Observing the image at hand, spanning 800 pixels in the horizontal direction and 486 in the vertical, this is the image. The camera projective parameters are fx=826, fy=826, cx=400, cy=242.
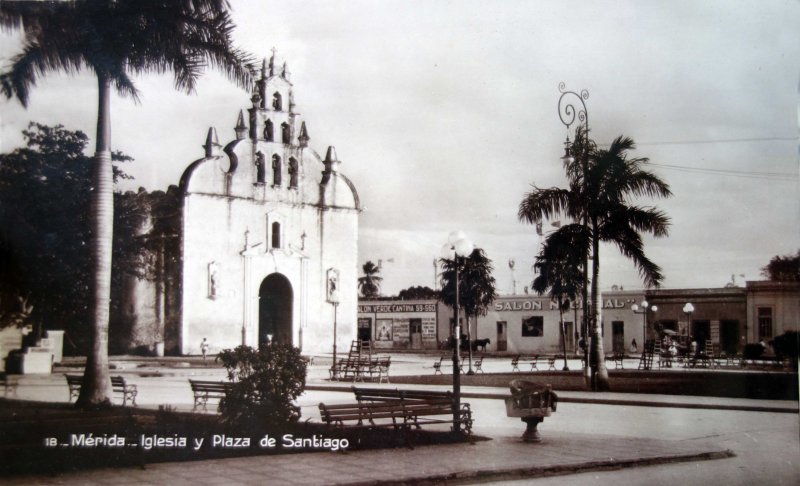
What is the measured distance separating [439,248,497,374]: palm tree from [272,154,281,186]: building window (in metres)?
3.36

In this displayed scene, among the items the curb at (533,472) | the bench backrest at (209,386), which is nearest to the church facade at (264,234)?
the bench backrest at (209,386)

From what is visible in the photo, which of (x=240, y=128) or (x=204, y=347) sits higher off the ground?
(x=240, y=128)

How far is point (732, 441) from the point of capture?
1152 centimetres

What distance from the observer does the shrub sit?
32.7 ft

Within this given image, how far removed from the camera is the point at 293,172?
47.5 ft

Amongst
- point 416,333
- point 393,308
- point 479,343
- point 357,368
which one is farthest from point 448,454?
point 479,343

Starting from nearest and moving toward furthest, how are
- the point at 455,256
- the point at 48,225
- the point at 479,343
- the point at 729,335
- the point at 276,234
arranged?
the point at 48,225 → the point at 455,256 → the point at 276,234 → the point at 729,335 → the point at 479,343

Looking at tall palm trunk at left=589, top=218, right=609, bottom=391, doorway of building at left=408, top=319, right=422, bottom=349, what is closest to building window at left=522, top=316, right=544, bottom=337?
doorway of building at left=408, top=319, right=422, bottom=349

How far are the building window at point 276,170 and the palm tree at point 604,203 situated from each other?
4569mm

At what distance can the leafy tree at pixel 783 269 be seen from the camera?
13743mm

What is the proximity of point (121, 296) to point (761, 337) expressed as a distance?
21006mm

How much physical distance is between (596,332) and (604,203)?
9.64 ft

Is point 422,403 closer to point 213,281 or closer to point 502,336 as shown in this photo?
point 213,281

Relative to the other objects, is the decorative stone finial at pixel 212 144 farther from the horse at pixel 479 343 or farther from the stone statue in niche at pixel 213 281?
the horse at pixel 479 343
